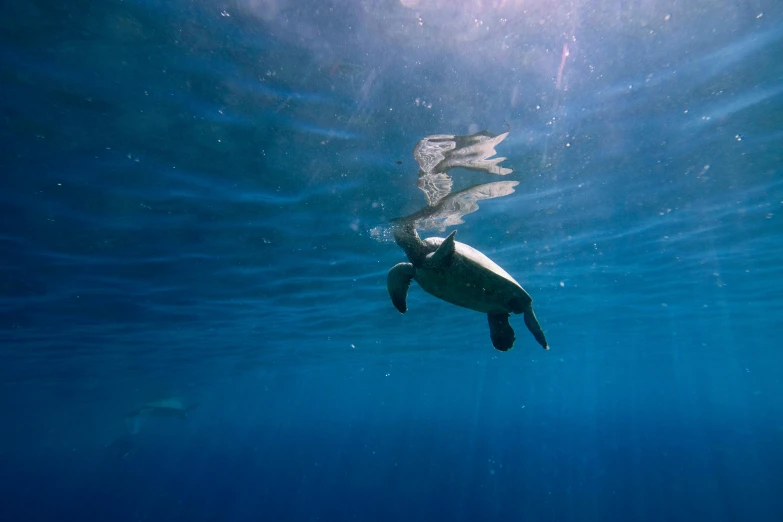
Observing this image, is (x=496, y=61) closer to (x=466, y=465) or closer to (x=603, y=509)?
(x=603, y=509)

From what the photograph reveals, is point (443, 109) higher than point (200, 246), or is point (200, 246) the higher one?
point (443, 109)

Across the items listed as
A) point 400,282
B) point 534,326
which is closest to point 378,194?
point 400,282

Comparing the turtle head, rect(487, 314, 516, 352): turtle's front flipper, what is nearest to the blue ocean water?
the turtle head

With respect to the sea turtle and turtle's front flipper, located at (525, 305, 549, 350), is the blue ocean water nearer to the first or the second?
the sea turtle

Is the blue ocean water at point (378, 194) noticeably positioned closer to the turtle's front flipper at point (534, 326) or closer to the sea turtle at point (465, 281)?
the sea turtle at point (465, 281)

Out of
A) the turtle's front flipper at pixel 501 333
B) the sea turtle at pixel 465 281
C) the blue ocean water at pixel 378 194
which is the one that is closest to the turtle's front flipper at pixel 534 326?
the sea turtle at pixel 465 281

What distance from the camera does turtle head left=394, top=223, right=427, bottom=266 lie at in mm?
5910

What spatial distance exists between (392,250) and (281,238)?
4.56 m

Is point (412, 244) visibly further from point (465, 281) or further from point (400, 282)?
point (465, 281)

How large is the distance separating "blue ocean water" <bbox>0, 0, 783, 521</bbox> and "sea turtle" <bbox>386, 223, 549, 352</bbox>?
11.7 ft

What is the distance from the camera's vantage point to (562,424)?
51.2 m

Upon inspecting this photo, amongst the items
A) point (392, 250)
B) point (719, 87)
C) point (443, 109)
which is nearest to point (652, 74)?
point (719, 87)

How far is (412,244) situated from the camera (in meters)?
5.98

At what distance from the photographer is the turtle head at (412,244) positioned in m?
5.91
